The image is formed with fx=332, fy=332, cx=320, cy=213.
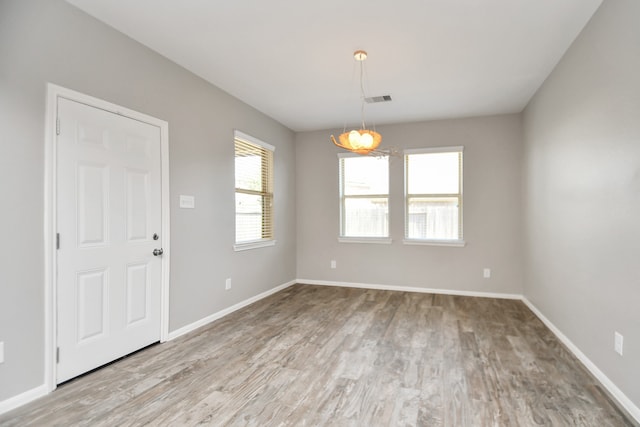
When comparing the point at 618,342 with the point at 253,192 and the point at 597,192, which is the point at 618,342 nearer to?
the point at 597,192

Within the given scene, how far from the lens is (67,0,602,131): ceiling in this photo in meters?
2.42

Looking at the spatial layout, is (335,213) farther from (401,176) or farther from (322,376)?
(322,376)

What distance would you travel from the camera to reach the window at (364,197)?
5.48m

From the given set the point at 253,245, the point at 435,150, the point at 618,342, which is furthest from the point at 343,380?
the point at 435,150

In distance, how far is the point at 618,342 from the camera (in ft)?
7.16

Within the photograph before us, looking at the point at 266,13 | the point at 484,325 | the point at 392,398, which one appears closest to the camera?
the point at 392,398

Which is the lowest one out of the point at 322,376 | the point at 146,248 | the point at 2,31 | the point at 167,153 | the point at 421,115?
the point at 322,376

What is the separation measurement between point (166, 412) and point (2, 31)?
98.7 inches

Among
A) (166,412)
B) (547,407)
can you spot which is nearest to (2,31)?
(166,412)

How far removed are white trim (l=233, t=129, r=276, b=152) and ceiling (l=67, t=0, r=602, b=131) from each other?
0.46 metres

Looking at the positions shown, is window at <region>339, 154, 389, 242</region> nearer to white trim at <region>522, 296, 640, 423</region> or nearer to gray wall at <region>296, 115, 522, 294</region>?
gray wall at <region>296, 115, 522, 294</region>

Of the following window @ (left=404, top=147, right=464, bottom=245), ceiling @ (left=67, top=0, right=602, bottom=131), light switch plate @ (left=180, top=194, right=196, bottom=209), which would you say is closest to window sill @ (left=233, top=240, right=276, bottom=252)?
light switch plate @ (left=180, top=194, right=196, bottom=209)

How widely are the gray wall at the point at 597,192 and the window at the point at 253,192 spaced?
3.51m

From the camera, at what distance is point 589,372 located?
2.54 metres
